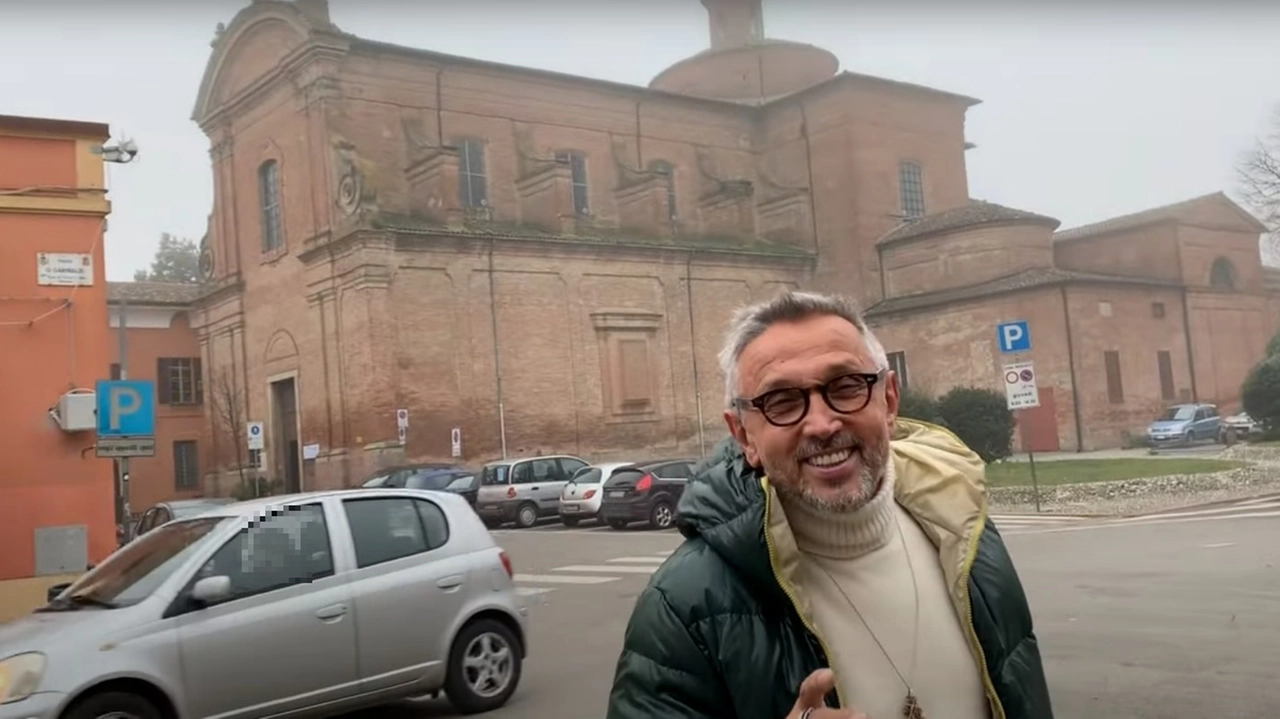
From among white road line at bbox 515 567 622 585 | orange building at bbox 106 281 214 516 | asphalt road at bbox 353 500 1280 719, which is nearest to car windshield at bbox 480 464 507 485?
asphalt road at bbox 353 500 1280 719

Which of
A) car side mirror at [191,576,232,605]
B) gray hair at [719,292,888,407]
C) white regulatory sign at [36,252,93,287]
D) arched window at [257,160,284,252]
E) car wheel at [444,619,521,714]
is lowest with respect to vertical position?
car wheel at [444,619,521,714]

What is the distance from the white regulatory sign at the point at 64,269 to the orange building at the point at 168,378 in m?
34.1

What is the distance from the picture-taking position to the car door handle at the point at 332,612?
7.36 meters

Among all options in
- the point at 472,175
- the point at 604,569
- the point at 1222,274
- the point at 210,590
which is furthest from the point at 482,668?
the point at 1222,274

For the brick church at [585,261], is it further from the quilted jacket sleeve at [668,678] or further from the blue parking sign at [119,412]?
the quilted jacket sleeve at [668,678]

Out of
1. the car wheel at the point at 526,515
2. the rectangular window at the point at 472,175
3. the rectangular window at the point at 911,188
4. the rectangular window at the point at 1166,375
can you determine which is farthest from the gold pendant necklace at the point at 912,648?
the rectangular window at the point at 911,188

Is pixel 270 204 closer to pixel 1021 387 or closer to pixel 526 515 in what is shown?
pixel 526 515

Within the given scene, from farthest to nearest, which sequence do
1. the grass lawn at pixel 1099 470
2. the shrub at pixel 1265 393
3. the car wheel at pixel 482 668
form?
the shrub at pixel 1265 393 < the grass lawn at pixel 1099 470 < the car wheel at pixel 482 668

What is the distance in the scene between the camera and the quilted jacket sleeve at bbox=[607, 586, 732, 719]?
2.07 metres

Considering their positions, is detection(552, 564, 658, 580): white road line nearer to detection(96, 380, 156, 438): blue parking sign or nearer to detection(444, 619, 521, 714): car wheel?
detection(96, 380, 156, 438): blue parking sign

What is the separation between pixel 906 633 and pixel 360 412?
37963 millimetres

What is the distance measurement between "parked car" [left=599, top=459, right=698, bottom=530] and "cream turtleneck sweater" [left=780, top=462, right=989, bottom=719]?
73.9 feet

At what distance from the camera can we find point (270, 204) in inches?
1783

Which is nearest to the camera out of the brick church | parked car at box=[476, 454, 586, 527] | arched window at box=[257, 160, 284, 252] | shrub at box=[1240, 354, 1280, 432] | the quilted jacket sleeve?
the quilted jacket sleeve
